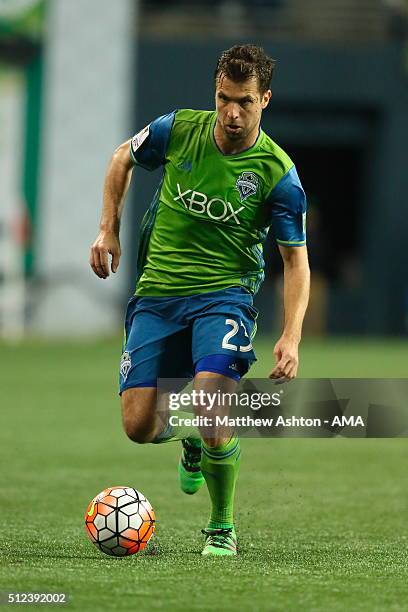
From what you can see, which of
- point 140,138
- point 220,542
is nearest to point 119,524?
point 220,542

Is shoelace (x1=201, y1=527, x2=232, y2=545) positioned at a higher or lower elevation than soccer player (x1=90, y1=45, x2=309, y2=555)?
lower

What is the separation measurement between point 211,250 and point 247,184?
1.20ft

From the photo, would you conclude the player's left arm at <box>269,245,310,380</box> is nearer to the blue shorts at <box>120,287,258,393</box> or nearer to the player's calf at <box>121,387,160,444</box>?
the blue shorts at <box>120,287,258,393</box>

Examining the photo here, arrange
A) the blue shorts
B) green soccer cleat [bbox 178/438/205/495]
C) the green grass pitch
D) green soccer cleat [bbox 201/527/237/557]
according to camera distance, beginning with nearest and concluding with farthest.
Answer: the green grass pitch < green soccer cleat [bbox 201/527/237/557] < the blue shorts < green soccer cleat [bbox 178/438/205/495]

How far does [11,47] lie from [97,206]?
10.8 ft

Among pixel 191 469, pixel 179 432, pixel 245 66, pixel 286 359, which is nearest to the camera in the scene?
pixel 286 359

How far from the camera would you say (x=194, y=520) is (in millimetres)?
7828

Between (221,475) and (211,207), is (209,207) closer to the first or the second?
(211,207)

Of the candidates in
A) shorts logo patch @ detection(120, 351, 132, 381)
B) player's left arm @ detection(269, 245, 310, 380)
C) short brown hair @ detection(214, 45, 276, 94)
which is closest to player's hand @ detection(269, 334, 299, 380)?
player's left arm @ detection(269, 245, 310, 380)

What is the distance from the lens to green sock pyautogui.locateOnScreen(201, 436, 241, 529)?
6.64m

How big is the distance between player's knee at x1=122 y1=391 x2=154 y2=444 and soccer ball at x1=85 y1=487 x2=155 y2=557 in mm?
335

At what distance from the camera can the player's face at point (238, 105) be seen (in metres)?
6.45

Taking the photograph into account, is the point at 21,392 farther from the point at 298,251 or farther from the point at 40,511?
the point at 298,251

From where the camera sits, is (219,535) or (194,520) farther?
(194,520)
